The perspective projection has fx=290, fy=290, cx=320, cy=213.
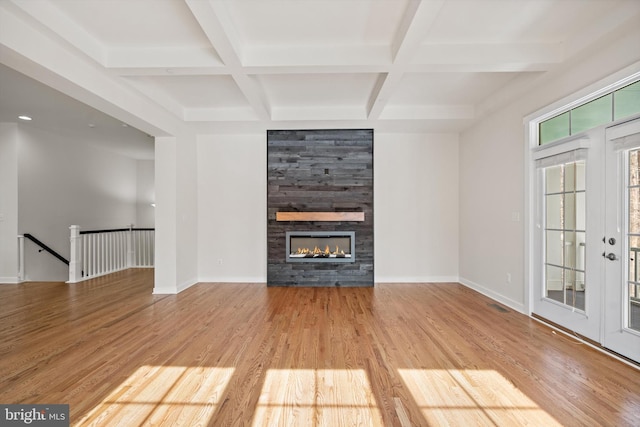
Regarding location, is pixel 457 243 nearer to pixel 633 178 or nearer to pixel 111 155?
pixel 633 178

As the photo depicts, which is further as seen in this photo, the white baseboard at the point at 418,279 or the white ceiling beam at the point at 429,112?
the white baseboard at the point at 418,279

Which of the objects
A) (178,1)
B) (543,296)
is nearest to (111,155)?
(178,1)

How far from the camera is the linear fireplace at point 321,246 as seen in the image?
5.16 m

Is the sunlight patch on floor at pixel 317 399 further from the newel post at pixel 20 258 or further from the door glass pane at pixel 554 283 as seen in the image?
the newel post at pixel 20 258

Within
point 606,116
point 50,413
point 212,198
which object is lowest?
point 50,413

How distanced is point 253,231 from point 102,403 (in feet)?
11.7

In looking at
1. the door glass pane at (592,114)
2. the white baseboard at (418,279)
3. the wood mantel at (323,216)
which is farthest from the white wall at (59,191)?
the door glass pane at (592,114)

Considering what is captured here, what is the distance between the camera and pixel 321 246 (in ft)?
17.2

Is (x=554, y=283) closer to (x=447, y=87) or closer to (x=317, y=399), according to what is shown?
(x=447, y=87)

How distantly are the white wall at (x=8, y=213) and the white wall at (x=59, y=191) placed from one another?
0.12 meters

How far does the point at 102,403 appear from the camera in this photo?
189 centimetres

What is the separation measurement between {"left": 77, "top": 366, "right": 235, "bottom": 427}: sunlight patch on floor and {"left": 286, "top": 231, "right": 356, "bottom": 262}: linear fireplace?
2.97 m

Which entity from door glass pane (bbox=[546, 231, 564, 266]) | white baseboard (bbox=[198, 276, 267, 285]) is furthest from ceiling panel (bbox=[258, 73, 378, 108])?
white baseboard (bbox=[198, 276, 267, 285])

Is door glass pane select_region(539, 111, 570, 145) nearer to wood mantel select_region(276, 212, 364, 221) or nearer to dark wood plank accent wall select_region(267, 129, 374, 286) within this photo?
dark wood plank accent wall select_region(267, 129, 374, 286)
